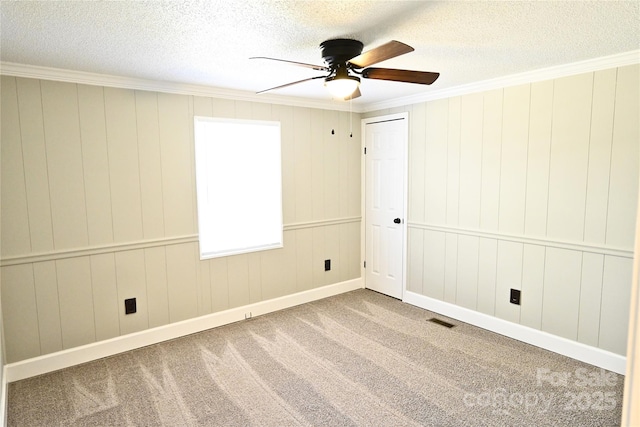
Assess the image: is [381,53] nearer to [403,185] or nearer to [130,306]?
[403,185]

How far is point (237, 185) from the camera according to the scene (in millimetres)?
3920

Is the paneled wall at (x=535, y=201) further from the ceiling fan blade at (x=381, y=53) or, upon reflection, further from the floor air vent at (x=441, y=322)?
the ceiling fan blade at (x=381, y=53)

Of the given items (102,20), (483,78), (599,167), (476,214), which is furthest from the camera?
(476,214)

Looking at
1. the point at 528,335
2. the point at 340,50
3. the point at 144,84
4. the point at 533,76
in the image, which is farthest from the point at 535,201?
the point at 144,84

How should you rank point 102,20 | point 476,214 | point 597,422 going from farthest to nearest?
1. point 476,214
2. point 597,422
3. point 102,20

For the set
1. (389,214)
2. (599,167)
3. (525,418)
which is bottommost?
(525,418)

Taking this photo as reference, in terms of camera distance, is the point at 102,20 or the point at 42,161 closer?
the point at 102,20

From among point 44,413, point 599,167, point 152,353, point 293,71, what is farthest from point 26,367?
point 599,167

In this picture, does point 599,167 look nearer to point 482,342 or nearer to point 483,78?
point 483,78

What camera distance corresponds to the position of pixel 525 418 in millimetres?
2354

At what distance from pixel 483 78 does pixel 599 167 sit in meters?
1.19

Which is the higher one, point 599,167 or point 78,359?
point 599,167

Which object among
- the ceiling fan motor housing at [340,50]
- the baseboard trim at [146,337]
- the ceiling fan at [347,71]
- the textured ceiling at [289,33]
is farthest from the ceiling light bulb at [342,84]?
the baseboard trim at [146,337]

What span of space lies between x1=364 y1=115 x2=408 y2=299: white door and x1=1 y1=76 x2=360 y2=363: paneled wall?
108 centimetres
